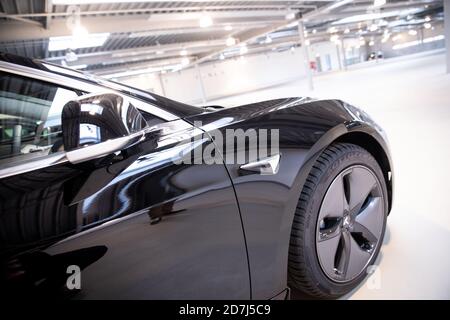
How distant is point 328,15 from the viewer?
43.9 feet

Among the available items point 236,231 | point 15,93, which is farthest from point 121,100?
point 236,231

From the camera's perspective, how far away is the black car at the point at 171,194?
2.47 feet

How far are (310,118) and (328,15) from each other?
14.4 m

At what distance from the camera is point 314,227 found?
1.21m

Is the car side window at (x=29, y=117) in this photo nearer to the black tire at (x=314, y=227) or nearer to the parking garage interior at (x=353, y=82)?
the parking garage interior at (x=353, y=82)

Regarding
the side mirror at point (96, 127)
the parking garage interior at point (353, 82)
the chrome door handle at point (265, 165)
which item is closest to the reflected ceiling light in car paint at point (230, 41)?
the parking garage interior at point (353, 82)

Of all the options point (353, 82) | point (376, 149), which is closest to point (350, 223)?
point (376, 149)

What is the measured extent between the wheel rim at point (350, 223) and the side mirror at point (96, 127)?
0.86 m

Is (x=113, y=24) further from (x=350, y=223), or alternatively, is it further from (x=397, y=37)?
(x=397, y=37)

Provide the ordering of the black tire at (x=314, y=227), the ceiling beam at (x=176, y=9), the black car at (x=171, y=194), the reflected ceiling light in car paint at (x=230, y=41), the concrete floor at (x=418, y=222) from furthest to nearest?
the reflected ceiling light in car paint at (x=230, y=41)
the ceiling beam at (x=176, y=9)
the concrete floor at (x=418, y=222)
the black tire at (x=314, y=227)
the black car at (x=171, y=194)

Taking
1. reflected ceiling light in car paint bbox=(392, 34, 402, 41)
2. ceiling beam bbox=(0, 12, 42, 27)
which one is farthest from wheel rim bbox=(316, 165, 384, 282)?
reflected ceiling light in car paint bbox=(392, 34, 402, 41)
